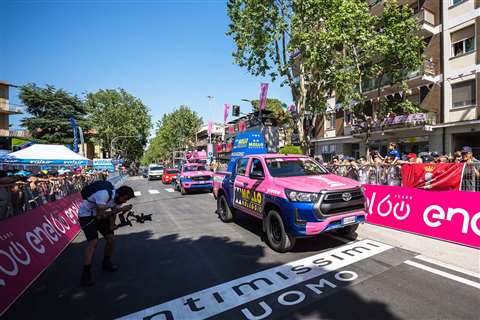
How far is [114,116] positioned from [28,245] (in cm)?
5351

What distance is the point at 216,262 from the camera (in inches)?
194

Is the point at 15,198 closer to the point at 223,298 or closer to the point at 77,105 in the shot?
the point at 223,298

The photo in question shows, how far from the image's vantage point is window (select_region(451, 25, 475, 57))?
56.4ft

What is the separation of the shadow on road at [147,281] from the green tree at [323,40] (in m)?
11.7

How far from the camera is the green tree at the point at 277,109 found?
43059mm

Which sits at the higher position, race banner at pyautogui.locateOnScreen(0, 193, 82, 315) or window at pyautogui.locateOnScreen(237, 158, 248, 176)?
window at pyautogui.locateOnScreen(237, 158, 248, 176)

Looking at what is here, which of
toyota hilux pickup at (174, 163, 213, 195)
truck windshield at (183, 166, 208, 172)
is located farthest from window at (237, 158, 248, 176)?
truck windshield at (183, 166, 208, 172)

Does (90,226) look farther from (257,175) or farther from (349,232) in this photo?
(349,232)

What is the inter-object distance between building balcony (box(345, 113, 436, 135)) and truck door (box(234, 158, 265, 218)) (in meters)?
13.1

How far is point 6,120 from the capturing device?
43406 mm

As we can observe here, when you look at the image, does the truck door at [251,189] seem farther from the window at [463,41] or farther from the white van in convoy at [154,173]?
the white van in convoy at [154,173]

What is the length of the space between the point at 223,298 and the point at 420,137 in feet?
72.6

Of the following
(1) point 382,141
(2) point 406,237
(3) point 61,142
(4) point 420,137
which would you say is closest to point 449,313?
(2) point 406,237

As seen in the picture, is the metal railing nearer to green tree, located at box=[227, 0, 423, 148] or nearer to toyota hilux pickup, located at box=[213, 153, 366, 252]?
toyota hilux pickup, located at box=[213, 153, 366, 252]
